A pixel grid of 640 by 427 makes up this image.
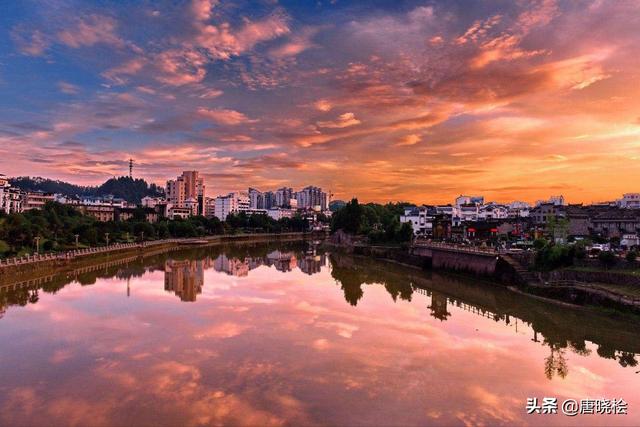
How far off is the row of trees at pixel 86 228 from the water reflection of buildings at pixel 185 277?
14.1 metres

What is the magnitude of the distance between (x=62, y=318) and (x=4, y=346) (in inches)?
235

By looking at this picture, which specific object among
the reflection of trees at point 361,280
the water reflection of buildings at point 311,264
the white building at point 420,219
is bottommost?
the water reflection of buildings at point 311,264

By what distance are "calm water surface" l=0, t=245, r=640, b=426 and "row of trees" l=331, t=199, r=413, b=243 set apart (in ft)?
109

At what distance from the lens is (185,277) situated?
4578cm

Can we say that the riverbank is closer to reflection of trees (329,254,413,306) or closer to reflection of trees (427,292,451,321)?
reflection of trees (329,254,413,306)

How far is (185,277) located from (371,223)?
77.7m

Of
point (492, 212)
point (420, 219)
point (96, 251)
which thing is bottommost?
point (96, 251)

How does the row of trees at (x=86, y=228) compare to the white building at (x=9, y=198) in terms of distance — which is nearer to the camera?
the row of trees at (x=86, y=228)

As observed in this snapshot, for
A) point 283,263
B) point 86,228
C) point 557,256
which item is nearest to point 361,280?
point 557,256

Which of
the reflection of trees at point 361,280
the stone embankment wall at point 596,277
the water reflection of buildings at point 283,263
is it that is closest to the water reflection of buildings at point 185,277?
the water reflection of buildings at point 283,263

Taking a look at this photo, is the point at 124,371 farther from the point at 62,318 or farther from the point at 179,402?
the point at 62,318

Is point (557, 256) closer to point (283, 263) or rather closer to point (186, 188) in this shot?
point (283, 263)

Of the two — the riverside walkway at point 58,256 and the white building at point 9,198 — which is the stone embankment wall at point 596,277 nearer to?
the riverside walkway at point 58,256

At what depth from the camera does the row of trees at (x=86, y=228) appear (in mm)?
52156
